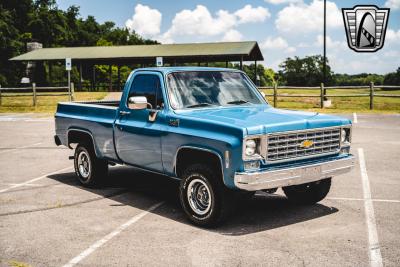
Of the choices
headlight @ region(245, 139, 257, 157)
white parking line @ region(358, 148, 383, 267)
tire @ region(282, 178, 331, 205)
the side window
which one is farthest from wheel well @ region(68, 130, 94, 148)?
white parking line @ region(358, 148, 383, 267)

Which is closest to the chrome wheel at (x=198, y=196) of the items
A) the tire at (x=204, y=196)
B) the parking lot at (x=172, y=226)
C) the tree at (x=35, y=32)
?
the tire at (x=204, y=196)

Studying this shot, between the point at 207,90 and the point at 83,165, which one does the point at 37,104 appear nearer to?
the point at 83,165

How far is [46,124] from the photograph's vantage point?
67.3 feet

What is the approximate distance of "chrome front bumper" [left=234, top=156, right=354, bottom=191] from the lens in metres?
5.50

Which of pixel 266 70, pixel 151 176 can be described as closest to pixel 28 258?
pixel 151 176

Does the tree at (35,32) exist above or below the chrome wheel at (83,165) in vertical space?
above

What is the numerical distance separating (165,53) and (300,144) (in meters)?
39.2

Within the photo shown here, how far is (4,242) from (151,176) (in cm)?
427

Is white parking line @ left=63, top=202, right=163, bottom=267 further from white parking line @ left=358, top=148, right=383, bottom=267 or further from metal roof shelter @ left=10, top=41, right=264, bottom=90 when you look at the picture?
metal roof shelter @ left=10, top=41, right=264, bottom=90

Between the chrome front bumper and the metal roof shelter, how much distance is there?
33.2m

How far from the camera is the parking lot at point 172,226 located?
507cm

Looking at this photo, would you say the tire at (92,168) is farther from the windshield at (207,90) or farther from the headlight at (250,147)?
the headlight at (250,147)

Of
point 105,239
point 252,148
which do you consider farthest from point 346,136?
point 105,239

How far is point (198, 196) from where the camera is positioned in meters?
6.25
